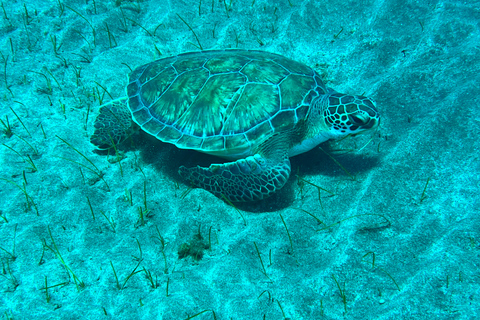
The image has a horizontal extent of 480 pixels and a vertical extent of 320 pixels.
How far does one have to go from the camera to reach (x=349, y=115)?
10.1 feet

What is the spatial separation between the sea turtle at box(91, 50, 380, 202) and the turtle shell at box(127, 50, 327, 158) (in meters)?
0.01

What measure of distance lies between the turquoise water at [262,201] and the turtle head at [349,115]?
442 millimetres

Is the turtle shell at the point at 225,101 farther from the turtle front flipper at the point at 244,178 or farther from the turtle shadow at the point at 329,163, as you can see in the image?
the turtle shadow at the point at 329,163

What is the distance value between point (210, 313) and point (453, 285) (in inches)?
73.0

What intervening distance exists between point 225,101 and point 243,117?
0.32 m

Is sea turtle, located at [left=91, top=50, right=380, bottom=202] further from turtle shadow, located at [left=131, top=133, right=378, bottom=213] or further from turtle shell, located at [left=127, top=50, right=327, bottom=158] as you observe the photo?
turtle shadow, located at [left=131, top=133, right=378, bottom=213]

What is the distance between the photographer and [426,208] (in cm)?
260

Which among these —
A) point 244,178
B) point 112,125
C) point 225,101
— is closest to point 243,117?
point 225,101

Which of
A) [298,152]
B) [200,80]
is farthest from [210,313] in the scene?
[200,80]

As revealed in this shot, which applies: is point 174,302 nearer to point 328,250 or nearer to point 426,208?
point 328,250

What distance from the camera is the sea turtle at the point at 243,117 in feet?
10.2

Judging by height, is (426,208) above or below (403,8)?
below

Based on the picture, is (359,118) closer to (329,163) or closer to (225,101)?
(329,163)

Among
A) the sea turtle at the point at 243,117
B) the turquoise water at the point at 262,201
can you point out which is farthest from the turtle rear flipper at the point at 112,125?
the turquoise water at the point at 262,201
